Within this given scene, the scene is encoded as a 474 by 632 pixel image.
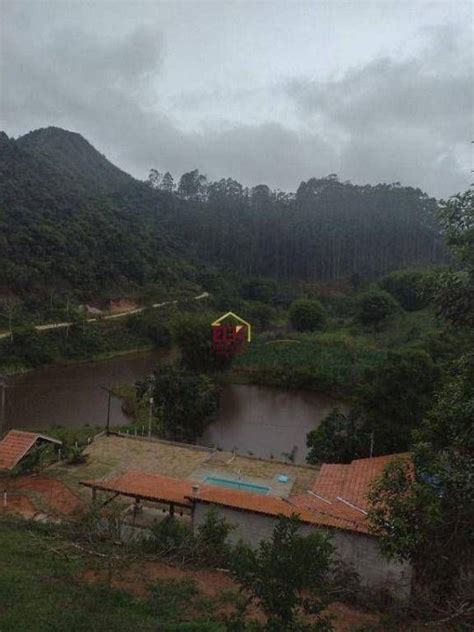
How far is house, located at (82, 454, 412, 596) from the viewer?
8367 mm

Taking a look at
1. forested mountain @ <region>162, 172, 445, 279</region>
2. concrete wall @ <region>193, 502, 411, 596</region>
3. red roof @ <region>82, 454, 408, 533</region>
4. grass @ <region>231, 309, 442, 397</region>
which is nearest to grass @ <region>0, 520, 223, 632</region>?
concrete wall @ <region>193, 502, 411, 596</region>

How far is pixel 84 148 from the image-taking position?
281 ft

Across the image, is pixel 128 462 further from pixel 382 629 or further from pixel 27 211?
pixel 27 211

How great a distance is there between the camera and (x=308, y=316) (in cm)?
4028

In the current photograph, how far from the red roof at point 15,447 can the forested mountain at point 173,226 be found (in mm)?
23075

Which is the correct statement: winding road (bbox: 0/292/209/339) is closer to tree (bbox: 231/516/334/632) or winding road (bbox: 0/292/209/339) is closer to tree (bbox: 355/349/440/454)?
tree (bbox: 355/349/440/454)

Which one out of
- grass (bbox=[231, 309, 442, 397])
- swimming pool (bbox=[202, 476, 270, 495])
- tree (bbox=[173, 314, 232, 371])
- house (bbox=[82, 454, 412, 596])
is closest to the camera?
house (bbox=[82, 454, 412, 596])

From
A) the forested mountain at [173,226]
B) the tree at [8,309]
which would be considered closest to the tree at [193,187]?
the forested mountain at [173,226]

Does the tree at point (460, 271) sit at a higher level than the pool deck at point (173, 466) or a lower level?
higher

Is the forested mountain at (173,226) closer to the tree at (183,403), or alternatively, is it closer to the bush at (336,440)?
the tree at (183,403)

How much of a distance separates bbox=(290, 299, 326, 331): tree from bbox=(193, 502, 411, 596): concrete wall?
31.5 metres

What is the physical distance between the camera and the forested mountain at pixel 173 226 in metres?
39.9

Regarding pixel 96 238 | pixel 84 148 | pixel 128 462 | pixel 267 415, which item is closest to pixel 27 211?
pixel 96 238

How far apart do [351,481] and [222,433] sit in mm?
9726
